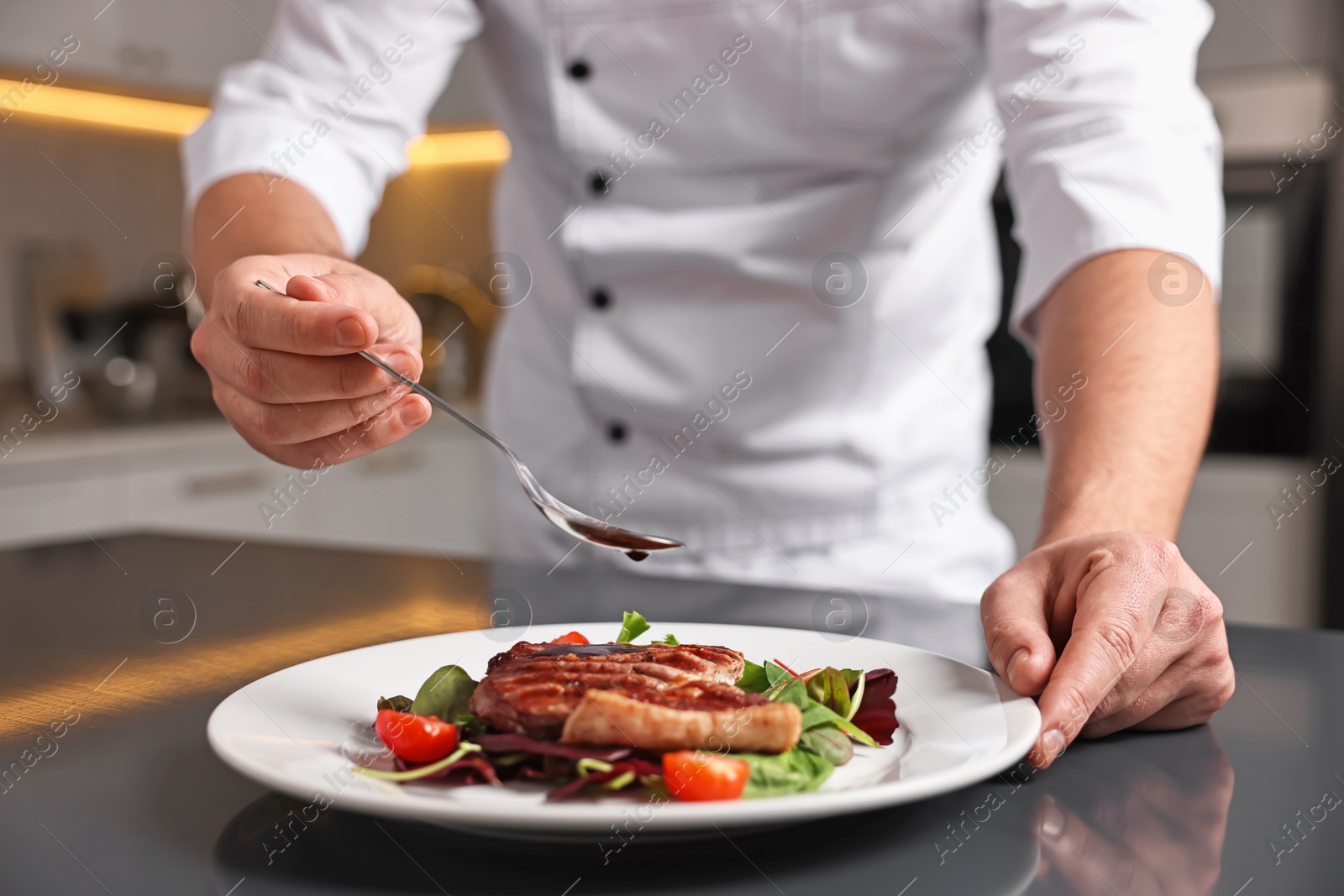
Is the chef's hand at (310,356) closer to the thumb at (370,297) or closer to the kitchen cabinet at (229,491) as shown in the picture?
the thumb at (370,297)

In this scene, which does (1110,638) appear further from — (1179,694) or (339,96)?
(339,96)

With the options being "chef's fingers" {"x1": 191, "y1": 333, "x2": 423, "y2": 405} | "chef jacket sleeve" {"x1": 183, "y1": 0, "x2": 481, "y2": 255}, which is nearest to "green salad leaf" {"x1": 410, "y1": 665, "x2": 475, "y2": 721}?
"chef's fingers" {"x1": 191, "y1": 333, "x2": 423, "y2": 405}

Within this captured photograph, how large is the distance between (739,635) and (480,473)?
9.13ft

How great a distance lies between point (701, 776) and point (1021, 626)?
25 cm

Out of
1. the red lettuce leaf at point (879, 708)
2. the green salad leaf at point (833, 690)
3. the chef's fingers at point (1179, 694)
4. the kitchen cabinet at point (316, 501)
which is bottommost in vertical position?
the kitchen cabinet at point (316, 501)

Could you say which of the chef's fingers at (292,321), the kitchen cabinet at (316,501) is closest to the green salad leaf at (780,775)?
the chef's fingers at (292,321)

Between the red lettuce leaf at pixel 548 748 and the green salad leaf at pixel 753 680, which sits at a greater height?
the red lettuce leaf at pixel 548 748

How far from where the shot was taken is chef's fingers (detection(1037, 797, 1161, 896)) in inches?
18.9

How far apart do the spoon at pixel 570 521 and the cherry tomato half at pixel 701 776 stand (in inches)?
9.4

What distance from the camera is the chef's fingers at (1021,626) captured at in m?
0.64

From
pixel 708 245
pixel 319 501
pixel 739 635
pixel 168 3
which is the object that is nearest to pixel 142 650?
pixel 739 635

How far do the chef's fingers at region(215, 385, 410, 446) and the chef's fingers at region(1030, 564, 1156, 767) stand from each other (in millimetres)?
483

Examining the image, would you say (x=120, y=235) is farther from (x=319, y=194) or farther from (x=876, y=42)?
(x=876, y=42)

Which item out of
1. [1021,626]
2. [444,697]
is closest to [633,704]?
[444,697]
